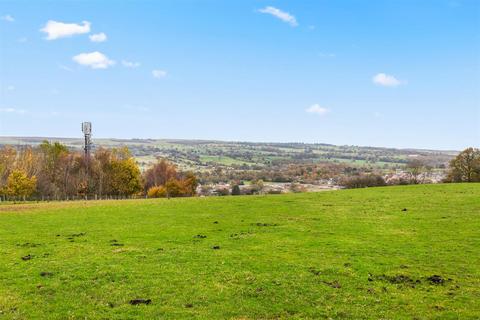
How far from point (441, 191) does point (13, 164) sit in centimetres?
9277

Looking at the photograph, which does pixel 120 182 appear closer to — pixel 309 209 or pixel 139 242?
pixel 309 209

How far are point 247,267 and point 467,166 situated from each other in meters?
81.5

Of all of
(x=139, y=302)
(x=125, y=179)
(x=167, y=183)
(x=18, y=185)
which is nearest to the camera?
(x=139, y=302)

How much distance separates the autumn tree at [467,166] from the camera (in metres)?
83.2

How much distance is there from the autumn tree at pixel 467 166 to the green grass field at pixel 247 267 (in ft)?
181

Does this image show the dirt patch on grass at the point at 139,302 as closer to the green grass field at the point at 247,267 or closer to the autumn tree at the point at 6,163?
the green grass field at the point at 247,267

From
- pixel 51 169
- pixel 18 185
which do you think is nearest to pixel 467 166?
pixel 18 185

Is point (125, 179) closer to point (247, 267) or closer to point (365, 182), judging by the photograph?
point (365, 182)

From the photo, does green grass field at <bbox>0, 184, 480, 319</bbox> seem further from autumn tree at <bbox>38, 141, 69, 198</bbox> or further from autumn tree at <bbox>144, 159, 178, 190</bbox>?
autumn tree at <bbox>144, 159, 178, 190</bbox>

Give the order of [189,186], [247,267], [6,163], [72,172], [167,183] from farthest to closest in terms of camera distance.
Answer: [189,186] < [167,183] < [72,172] < [6,163] < [247,267]

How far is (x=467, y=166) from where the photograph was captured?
84562mm

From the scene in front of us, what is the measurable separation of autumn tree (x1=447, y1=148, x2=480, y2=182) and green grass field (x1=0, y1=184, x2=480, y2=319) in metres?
55.1

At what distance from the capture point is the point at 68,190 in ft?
324

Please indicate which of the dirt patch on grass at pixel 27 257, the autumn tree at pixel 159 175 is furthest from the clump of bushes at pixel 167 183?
the dirt patch on grass at pixel 27 257
